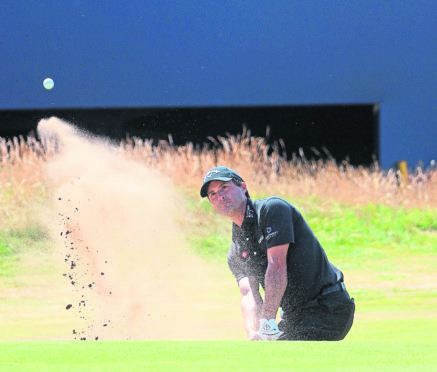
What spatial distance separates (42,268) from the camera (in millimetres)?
9625

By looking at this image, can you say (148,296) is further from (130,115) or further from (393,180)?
(393,180)

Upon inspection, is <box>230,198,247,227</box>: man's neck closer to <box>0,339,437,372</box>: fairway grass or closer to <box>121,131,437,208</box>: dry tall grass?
<box>0,339,437,372</box>: fairway grass

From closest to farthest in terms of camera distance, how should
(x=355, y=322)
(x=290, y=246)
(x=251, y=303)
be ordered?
(x=290, y=246), (x=251, y=303), (x=355, y=322)

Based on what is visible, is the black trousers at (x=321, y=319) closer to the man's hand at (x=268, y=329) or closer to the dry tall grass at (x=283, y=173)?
the man's hand at (x=268, y=329)

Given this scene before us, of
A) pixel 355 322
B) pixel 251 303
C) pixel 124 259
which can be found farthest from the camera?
pixel 124 259

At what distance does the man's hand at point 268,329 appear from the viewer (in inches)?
156

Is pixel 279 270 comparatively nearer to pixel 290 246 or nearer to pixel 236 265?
pixel 290 246

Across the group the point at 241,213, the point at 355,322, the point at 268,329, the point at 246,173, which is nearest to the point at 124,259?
the point at 355,322

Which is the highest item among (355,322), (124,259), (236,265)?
(236,265)

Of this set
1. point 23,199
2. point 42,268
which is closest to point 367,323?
point 42,268

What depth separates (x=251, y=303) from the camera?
4223 millimetres

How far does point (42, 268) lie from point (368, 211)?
14.9ft

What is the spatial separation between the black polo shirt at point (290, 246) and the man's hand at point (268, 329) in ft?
0.72

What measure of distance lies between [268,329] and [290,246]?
44cm
